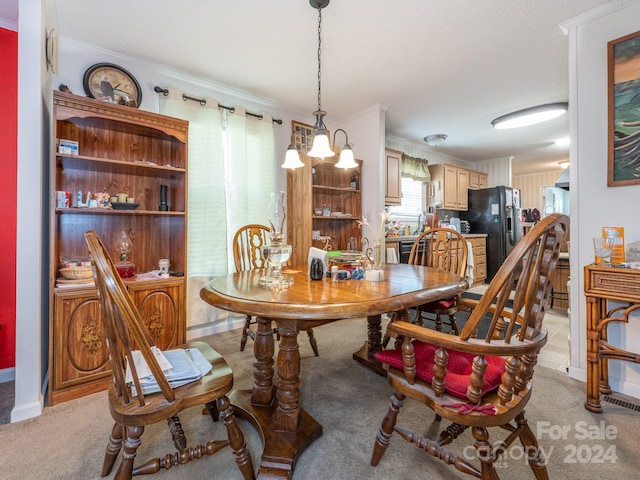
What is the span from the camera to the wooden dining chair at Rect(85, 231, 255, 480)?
0.91 metres

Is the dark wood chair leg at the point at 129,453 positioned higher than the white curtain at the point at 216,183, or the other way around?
the white curtain at the point at 216,183

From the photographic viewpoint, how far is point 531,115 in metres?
3.65

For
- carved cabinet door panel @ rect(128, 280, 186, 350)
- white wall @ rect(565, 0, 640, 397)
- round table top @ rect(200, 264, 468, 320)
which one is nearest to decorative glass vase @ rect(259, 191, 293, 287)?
round table top @ rect(200, 264, 468, 320)

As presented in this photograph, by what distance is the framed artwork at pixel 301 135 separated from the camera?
11.7ft

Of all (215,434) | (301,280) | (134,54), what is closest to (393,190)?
(301,280)

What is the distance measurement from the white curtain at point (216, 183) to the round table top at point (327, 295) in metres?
1.35

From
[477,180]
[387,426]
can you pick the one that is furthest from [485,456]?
[477,180]

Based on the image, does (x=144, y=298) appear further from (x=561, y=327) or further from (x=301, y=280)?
(x=561, y=327)

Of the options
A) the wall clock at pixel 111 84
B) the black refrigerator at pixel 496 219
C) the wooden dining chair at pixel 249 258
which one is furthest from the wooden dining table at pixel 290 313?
the black refrigerator at pixel 496 219

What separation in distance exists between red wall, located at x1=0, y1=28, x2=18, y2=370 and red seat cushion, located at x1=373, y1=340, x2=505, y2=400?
2.54m

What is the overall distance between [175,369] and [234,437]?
0.34 m

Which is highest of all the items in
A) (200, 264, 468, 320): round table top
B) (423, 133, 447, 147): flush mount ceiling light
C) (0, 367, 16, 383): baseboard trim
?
Result: (423, 133, 447, 147): flush mount ceiling light

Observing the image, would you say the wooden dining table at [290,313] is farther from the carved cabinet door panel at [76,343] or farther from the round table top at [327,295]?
the carved cabinet door panel at [76,343]

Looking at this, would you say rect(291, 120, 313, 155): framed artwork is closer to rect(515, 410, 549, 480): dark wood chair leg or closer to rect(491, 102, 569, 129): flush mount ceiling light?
rect(491, 102, 569, 129): flush mount ceiling light
